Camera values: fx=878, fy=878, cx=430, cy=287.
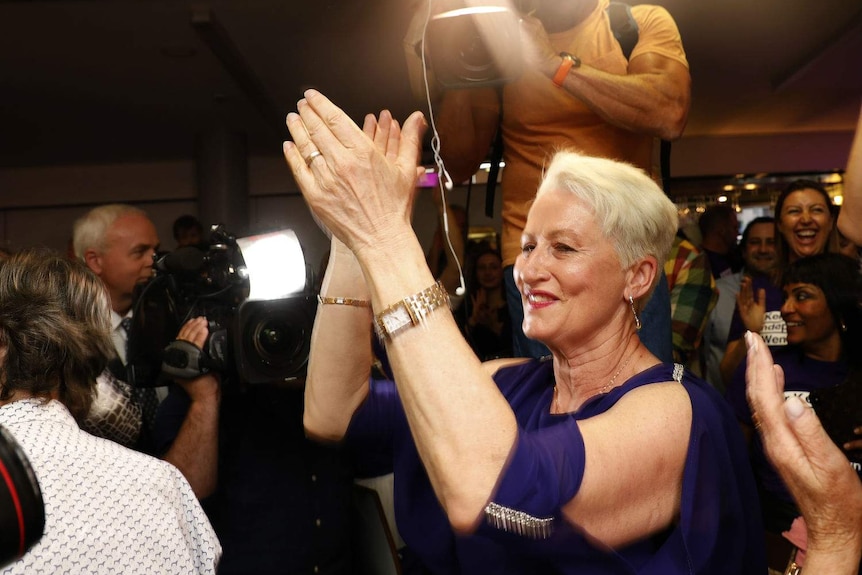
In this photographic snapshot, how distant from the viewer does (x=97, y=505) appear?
1.25m

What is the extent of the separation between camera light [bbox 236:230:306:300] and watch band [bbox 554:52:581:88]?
24.9 inches

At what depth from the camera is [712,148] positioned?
7527 mm

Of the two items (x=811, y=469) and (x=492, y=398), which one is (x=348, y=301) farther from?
(x=811, y=469)

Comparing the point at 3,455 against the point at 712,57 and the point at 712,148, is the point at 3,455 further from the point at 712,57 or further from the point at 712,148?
the point at 712,148

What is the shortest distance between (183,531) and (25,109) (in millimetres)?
5465

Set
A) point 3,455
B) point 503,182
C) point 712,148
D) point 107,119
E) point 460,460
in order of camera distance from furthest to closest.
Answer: point 712,148 < point 107,119 < point 503,182 < point 460,460 < point 3,455

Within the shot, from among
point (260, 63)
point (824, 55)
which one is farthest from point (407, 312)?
point (824, 55)

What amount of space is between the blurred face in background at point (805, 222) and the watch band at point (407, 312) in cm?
224

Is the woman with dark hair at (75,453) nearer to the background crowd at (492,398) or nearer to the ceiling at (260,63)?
the background crowd at (492,398)

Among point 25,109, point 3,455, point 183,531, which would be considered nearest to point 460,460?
point 3,455

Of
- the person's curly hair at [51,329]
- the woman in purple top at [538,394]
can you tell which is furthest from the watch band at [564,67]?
the person's curly hair at [51,329]

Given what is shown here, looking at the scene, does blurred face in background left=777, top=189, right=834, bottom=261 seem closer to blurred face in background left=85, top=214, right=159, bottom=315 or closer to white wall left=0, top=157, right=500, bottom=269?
blurred face in background left=85, top=214, right=159, bottom=315

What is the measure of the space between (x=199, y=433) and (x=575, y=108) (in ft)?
3.63

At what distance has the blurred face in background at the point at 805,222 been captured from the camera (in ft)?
9.55
